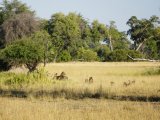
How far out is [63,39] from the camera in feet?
258

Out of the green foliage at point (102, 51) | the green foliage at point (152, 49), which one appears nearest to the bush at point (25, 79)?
the green foliage at point (152, 49)

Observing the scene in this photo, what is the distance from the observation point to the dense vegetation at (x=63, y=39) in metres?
30.7

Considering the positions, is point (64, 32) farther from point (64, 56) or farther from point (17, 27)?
point (17, 27)

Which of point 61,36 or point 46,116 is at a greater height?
point 61,36

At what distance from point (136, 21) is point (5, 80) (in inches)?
2360

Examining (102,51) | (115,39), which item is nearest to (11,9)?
(102,51)

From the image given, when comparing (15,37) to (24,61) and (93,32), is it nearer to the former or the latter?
(24,61)

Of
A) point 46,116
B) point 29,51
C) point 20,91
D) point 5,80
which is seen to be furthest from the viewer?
point 29,51

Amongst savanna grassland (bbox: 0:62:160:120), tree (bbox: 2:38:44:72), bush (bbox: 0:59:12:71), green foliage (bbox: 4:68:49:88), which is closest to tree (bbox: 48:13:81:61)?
bush (bbox: 0:59:12:71)

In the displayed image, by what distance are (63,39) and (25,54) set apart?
161ft

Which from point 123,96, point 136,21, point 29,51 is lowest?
point 123,96

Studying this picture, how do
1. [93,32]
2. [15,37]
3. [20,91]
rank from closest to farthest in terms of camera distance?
[20,91] → [15,37] → [93,32]

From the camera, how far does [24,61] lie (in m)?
30.3

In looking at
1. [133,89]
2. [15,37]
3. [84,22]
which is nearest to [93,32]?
[84,22]
